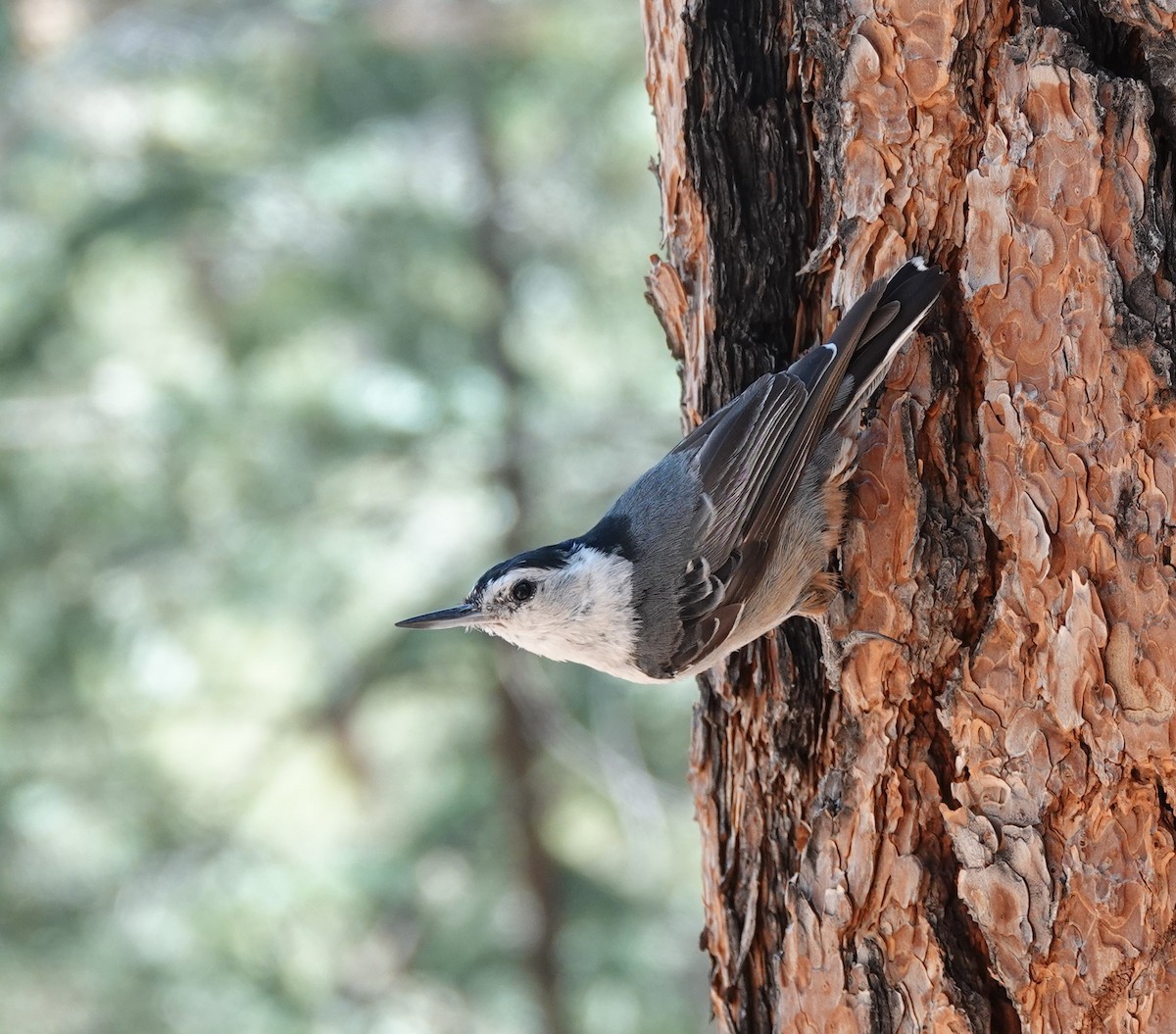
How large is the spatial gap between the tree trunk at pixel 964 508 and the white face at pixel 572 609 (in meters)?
0.23

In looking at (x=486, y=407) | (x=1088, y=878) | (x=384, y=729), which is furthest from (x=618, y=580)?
(x=384, y=729)

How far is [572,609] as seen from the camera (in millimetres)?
1955

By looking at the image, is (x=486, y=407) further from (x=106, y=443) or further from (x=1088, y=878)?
(x=1088, y=878)

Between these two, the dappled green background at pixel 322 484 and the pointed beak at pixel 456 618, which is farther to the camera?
the dappled green background at pixel 322 484

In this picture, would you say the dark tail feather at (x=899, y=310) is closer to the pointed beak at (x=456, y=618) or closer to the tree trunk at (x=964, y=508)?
the tree trunk at (x=964, y=508)

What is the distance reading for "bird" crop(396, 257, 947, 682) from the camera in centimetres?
171

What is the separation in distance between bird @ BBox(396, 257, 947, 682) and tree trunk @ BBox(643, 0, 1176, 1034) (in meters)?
0.06

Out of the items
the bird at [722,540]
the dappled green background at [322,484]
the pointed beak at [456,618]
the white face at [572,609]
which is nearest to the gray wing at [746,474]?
the bird at [722,540]

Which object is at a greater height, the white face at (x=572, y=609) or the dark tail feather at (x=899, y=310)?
the dark tail feather at (x=899, y=310)

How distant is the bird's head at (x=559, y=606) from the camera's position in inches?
76.2

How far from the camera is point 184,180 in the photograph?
532 cm

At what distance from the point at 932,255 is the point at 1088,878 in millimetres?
822

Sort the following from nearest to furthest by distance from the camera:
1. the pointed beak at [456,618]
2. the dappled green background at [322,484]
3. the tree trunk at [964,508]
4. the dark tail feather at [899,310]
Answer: the tree trunk at [964,508] < the dark tail feather at [899,310] < the pointed beak at [456,618] < the dappled green background at [322,484]

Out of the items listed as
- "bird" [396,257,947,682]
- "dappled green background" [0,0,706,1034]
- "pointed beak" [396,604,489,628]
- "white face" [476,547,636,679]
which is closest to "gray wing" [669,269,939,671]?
"bird" [396,257,947,682]
